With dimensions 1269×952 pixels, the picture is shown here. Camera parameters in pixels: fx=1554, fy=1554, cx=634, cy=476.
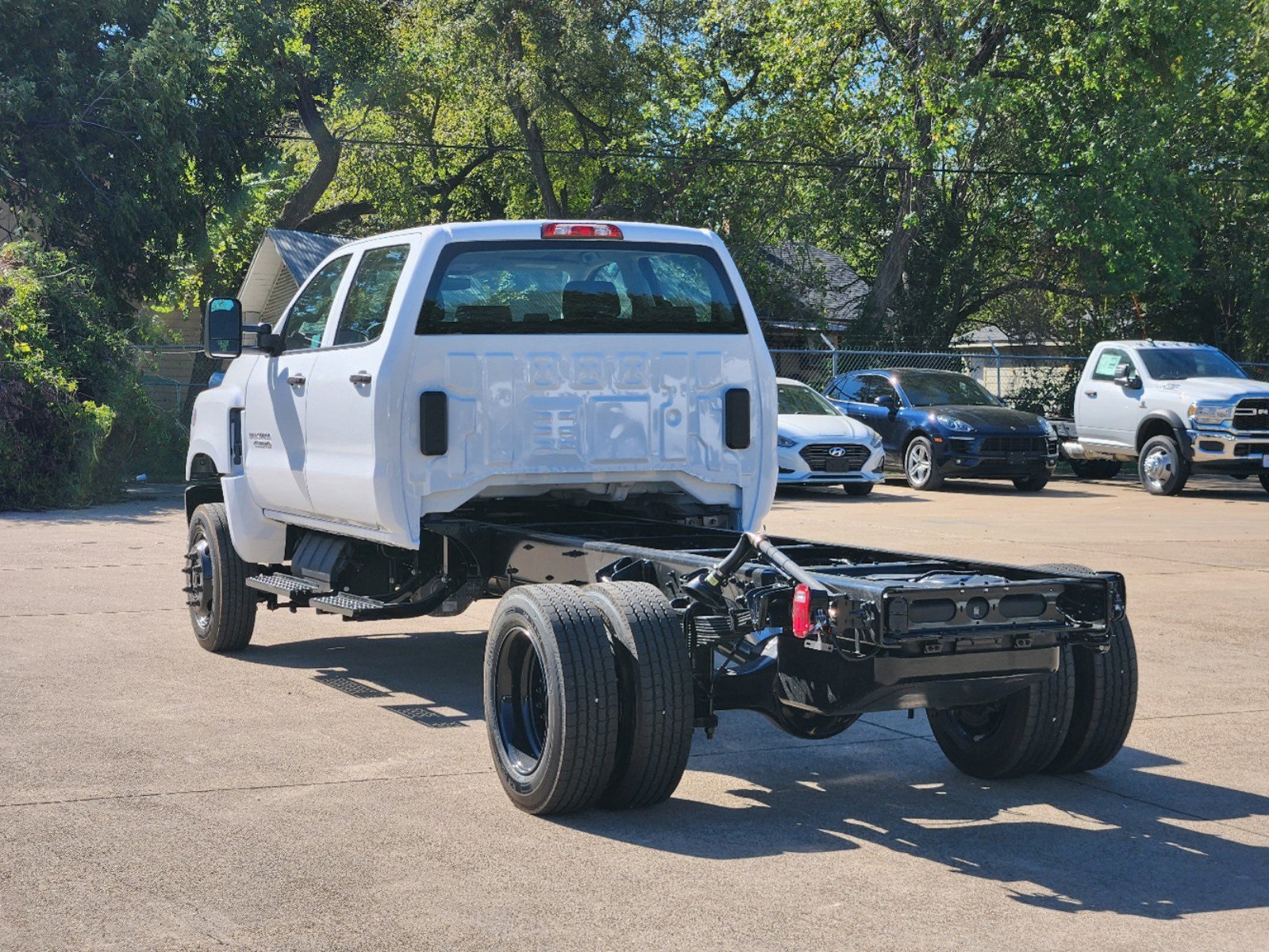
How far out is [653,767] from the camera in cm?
543

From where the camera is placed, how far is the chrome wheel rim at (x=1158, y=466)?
72.9 feet

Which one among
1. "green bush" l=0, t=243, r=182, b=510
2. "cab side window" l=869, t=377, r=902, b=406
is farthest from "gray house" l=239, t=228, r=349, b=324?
"cab side window" l=869, t=377, r=902, b=406

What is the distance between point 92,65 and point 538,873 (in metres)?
27.7

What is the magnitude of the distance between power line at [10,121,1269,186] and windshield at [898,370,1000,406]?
9.29m

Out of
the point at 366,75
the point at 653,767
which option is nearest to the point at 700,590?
the point at 653,767

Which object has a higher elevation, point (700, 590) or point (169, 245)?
point (169, 245)

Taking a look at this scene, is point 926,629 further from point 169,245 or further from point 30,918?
point 169,245

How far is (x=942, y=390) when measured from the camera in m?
24.6

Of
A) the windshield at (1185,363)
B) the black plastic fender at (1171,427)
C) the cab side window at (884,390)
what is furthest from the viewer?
the cab side window at (884,390)

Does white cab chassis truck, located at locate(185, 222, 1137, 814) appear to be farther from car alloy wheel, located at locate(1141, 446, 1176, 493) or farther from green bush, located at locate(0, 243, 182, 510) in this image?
car alloy wheel, located at locate(1141, 446, 1176, 493)

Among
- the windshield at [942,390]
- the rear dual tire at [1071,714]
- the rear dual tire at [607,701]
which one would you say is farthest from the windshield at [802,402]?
the rear dual tire at [607,701]

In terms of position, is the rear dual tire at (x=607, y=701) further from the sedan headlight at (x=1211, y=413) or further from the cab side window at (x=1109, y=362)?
the cab side window at (x=1109, y=362)

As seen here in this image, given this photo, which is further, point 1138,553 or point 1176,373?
point 1176,373

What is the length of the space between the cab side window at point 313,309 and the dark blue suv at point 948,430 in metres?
15.5
